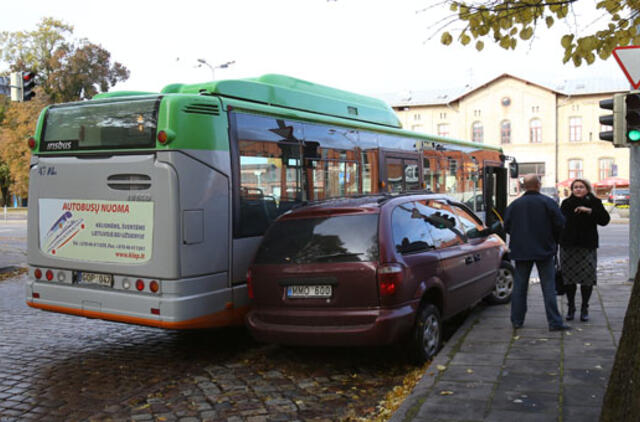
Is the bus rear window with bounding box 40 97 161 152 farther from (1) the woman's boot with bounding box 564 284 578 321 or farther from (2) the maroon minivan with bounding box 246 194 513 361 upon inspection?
(1) the woman's boot with bounding box 564 284 578 321

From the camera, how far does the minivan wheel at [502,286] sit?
28.9 ft

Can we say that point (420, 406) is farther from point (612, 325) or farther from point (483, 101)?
point (483, 101)

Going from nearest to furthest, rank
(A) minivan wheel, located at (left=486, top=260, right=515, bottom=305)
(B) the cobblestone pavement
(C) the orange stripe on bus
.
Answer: (B) the cobblestone pavement < (C) the orange stripe on bus < (A) minivan wheel, located at (left=486, top=260, right=515, bottom=305)

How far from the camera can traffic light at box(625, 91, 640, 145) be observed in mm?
9453

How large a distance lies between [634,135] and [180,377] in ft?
24.2

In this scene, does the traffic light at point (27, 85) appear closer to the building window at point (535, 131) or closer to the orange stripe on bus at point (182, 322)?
the orange stripe on bus at point (182, 322)

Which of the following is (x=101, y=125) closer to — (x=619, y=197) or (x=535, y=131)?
(x=619, y=197)

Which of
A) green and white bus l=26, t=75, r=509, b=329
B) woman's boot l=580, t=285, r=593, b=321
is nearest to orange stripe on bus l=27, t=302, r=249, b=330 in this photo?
green and white bus l=26, t=75, r=509, b=329

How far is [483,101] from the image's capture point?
64.8 meters

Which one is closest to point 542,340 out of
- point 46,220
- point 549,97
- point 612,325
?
point 612,325

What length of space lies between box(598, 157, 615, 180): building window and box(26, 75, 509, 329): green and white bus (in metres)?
60.3

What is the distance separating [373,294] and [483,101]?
62192mm

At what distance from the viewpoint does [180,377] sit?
6.14 meters

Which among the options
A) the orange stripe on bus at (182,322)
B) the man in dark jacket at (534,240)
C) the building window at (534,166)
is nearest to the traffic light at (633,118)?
the man in dark jacket at (534,240)
